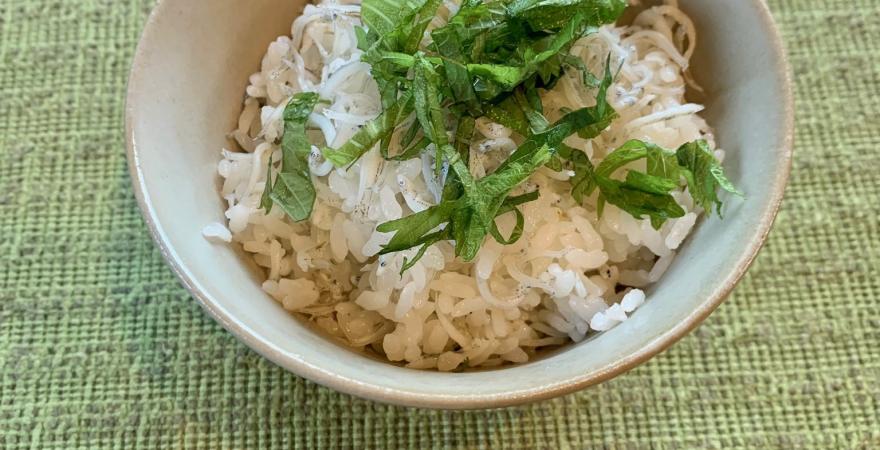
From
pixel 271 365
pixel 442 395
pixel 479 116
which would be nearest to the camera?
pixel 442 395

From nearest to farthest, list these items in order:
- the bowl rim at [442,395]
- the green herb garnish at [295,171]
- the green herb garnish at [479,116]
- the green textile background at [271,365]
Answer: the bowl rim at [442,395] < the green herb garnish at [479,116] < the green herb garnish at [295,171] < the green textile background at [271,365]

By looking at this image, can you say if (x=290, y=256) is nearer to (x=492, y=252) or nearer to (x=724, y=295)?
(x=492, y=252)

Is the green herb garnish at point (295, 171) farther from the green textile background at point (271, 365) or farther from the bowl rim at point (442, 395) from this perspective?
the green textile background at point (271, 365)

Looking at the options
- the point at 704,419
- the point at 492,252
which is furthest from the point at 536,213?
the point at 704,419

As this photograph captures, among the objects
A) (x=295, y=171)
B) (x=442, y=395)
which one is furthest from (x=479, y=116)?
(x=442, y=395)

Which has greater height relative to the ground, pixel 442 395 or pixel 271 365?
pixel 442 395

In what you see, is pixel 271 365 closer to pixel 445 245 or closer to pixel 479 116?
pixel 445 245

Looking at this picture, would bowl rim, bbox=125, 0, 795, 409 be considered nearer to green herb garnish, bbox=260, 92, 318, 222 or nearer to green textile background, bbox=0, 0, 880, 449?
green herb garnish, bbox=260, 92, 318, 222

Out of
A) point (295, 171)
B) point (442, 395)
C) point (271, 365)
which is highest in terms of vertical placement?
point (295, 171)

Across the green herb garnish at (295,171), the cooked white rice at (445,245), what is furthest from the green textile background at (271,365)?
the green herb garnish at (295,171)
